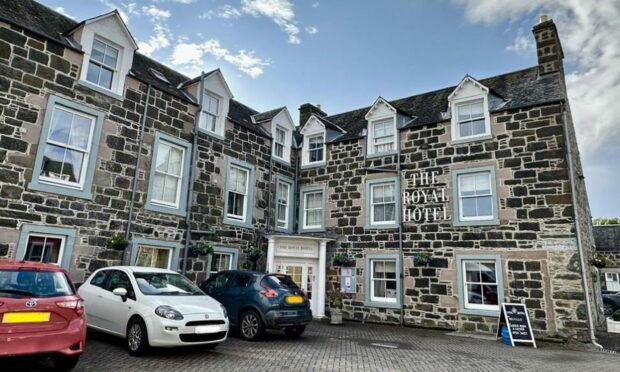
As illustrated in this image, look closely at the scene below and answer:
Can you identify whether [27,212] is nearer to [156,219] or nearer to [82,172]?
[82,172]

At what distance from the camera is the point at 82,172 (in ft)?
35.1

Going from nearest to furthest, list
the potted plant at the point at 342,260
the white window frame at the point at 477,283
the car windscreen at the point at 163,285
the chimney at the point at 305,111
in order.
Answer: the car windscreen at the point at 163,285
the white window frame at the point at 477,283
the potted plant at the point at 342,260
the chimney at the point at 305,111

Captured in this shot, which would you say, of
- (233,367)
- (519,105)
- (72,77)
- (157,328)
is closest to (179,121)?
(72,77)

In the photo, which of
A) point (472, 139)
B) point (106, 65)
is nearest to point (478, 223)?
point (472, 139)

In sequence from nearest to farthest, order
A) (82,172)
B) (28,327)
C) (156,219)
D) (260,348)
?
(28,327) < (260,348) < (82,172) < (156,219)

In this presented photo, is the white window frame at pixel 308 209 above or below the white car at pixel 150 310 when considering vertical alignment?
above

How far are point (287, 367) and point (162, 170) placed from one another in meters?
8.16

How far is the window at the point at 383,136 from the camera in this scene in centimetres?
1628

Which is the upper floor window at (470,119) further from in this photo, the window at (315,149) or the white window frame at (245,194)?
the white window frame at (245,194)

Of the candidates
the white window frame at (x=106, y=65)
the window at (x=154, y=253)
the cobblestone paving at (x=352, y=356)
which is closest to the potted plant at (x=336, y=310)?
the cobblestone paving at (x=352, y=356)

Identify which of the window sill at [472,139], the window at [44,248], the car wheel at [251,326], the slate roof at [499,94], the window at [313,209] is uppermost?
the slate roof at [499,94]

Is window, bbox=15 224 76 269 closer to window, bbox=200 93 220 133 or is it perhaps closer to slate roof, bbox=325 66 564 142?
window, bbox=200 93 220 133

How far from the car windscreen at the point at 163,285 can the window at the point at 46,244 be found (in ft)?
10.4

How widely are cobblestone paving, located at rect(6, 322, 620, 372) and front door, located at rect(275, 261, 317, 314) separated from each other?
3976 millimetres
